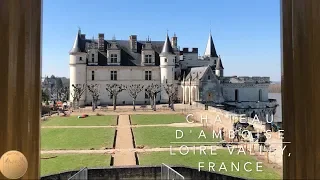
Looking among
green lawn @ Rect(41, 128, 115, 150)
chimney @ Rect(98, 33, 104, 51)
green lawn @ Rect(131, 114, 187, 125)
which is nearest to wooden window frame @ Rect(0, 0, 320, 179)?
green lawn @ Rect(41, 128, 115, 150)

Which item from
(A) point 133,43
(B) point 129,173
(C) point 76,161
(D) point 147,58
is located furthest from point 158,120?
(A) point 133,43

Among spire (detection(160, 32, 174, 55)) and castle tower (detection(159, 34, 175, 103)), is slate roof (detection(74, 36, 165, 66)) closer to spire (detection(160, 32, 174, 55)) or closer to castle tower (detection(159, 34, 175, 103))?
castle tower (detection(159, 34, 175, 103))

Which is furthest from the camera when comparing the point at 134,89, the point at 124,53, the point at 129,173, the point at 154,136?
the point at 124,53

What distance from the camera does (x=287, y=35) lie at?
3.45ft

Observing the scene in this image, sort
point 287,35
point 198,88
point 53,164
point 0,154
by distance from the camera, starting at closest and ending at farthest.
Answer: point 0,154 < point 287,35 < point 53,164 < point 198,88

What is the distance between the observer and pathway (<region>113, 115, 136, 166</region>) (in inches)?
184

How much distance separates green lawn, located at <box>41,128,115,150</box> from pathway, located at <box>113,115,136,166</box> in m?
0.19

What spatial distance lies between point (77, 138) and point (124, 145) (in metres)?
1.48

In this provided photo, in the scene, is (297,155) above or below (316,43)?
below

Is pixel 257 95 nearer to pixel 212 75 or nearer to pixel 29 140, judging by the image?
pixel 212 75

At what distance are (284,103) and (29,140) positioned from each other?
2.88 ft

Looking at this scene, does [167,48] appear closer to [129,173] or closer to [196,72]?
[196,72]

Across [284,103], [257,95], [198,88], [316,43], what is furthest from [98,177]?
[257,95]

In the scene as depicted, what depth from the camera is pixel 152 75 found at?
60.1 ft
